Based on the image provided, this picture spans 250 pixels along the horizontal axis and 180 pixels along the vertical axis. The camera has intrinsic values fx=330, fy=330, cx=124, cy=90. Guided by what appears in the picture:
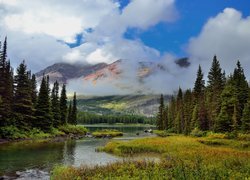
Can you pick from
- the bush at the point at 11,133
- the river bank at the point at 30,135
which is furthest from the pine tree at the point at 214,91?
the bush at the point at 11,133

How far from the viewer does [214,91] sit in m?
85.6

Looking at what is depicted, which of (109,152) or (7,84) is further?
(7,84)

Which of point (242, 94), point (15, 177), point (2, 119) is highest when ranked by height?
point (242, 94)

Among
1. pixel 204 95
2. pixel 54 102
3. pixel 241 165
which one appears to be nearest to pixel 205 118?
pixel 204 95

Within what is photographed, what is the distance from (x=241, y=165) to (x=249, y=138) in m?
36.9

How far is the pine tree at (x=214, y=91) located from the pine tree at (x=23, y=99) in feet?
144

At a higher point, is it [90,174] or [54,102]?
[54,102]

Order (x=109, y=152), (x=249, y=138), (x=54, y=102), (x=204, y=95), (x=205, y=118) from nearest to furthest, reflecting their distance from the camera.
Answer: (x=109, y=152) < (x=249, y=138) < (x=205, y=118) < (x=204, y=95) < (x=54, y=102)

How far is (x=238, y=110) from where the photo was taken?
7131 cm

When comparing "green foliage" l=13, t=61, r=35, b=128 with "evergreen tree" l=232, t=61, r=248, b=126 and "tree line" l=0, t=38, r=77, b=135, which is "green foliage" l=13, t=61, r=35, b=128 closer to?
"tree line" l=0, t=38, r=77, b=135

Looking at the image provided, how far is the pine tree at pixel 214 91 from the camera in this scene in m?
77.9

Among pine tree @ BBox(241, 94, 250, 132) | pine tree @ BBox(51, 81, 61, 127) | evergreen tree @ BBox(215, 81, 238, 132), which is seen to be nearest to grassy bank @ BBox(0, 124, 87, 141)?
pine tree @ BBox(51, 81, 61, 127)

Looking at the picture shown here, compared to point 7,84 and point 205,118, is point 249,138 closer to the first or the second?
point 205,118

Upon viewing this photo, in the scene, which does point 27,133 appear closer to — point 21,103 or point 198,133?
point 21,103
